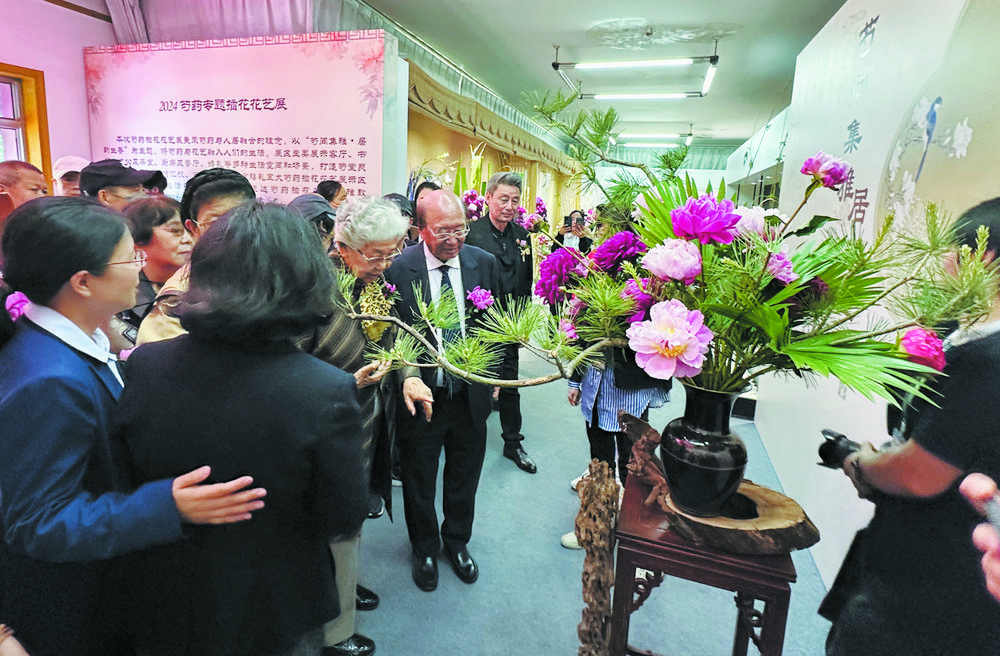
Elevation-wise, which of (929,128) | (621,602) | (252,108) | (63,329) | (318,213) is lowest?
(621,602)

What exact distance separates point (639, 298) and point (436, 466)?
1288mm

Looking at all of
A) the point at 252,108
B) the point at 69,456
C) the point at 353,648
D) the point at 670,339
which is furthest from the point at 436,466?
the point at 252,108

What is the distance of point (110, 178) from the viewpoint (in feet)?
7.57

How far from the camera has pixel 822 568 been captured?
2.04 metres

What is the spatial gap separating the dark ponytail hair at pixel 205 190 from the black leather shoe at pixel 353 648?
1391 mm

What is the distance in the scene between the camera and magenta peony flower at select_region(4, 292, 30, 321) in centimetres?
88

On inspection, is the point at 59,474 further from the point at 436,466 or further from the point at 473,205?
the point at 473,205

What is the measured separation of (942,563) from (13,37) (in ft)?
17.4

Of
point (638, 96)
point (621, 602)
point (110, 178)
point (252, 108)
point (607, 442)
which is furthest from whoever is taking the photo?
Result: point (638, 96)

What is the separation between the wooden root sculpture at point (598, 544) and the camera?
111cm

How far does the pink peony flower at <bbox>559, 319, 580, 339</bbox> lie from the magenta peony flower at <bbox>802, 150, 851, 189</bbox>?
0.43 meters

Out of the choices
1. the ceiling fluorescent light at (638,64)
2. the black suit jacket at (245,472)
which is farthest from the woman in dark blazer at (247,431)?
the ceiling fluorescent light at (638,64)

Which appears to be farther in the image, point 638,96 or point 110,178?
point 638,96

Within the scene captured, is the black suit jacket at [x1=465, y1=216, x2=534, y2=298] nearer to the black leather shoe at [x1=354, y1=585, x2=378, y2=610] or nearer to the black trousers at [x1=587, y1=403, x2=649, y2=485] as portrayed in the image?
the black trousers at [x1=587, y1=403, x2=649, y2=485]
